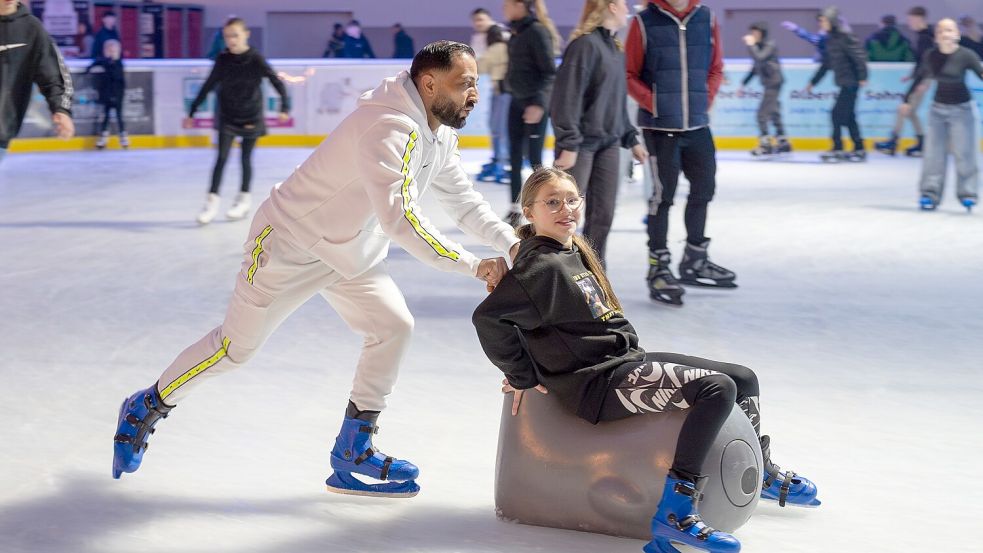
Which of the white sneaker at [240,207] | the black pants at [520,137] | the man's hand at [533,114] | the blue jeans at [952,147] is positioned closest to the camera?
the man's hand at [533,114]

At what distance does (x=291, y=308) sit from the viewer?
3.15 metres

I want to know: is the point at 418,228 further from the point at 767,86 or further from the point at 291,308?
the point at 767,86

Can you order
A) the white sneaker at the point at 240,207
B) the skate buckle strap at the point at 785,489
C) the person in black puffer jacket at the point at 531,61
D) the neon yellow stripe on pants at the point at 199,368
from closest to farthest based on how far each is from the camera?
the skate buckle strap at the point at 785,489 < the neon yellow stripe on pants at the point at 199,368 < the person in black puffer jacket at the point at 531,61 < the white sneaker at the point at 240,207

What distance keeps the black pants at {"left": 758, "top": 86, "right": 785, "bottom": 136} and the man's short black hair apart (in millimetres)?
10683

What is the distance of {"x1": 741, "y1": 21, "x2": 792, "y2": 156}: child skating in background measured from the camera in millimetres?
13102

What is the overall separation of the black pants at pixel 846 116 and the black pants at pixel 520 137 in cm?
561

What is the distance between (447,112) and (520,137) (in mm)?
5187

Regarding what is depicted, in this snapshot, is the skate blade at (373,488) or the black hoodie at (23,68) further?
the black hoodie at (23,68)

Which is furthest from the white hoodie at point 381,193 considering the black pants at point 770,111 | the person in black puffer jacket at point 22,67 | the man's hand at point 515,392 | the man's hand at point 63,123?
the black pants at point 770,111

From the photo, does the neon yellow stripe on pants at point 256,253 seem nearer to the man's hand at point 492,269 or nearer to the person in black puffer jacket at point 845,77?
the man's hand at point 492,269

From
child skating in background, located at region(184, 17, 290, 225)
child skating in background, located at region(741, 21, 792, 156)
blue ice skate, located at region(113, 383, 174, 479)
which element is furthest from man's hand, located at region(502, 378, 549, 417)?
child skating in background, located at region(741, 21, 792, 156)

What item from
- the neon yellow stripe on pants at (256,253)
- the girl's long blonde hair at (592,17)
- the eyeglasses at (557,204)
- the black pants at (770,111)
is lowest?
the black pants at (770,111)

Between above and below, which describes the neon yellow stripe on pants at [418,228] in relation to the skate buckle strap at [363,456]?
above

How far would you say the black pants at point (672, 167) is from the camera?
5770 millimetres
